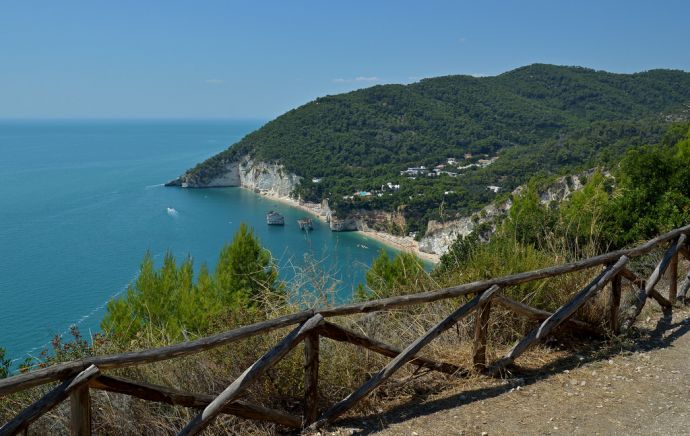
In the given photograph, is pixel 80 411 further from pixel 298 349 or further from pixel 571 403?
pixel 571 403

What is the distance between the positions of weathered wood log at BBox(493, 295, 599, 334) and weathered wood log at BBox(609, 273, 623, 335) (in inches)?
5.4

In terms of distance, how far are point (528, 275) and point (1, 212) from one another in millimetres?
70533

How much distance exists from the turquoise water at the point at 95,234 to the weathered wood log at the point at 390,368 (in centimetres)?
101

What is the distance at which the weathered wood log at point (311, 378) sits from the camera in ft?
10.2

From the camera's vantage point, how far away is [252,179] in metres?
90.6

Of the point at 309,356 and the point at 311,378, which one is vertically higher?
the point at 309,356

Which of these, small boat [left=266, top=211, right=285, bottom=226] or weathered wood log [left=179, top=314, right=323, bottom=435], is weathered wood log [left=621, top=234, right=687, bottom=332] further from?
small boat [left=266, top=211, right=285, bottom=226]

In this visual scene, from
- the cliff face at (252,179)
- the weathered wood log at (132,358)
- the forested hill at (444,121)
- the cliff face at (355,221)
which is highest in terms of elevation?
the forested hill at (444,121)

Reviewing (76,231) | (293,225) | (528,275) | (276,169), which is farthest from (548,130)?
(528,275)

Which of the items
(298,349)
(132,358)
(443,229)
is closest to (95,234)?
(443,229)

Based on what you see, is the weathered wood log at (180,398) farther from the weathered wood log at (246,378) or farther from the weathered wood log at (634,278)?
the weathered wood log at (634,278)

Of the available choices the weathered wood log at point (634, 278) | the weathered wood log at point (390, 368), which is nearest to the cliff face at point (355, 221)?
the weathered wood log at point (634, 278)

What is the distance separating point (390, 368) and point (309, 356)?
0.53 m

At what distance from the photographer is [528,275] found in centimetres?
387
